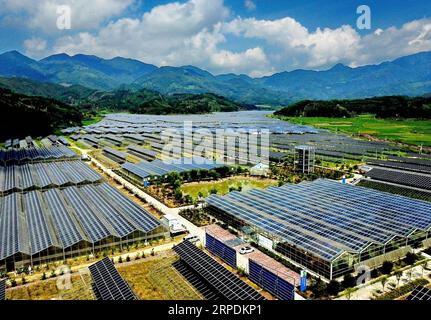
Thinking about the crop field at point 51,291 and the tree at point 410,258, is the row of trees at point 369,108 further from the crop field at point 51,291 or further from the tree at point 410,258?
the crop field at point 51,291

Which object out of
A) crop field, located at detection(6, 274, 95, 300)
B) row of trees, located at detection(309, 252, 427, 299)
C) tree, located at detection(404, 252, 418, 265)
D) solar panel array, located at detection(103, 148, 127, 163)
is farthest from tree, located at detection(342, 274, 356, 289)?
solar panel array, located at detection(103, 148, 127, 163)

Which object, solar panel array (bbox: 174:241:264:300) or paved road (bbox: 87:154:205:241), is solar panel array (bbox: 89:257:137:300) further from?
paved road (bbox: 87:154:205:241)

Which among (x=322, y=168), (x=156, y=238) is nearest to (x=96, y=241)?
(x=156, y=238)

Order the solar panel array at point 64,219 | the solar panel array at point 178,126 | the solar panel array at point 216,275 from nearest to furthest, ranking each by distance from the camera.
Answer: the solar panel array at point 216,275 → the solar panel array at point 64,219 → the solar panel array at point 178,126

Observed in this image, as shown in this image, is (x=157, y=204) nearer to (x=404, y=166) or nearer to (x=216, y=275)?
(x=216, y=275)

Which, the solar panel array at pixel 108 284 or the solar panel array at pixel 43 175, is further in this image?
the solar panel array at pixel 43 175

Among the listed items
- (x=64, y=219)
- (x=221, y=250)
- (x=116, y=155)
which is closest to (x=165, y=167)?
(x=116, y=155)

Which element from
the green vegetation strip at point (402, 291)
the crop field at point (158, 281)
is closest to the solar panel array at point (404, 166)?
the green vegetation strip at point (402, 291)
